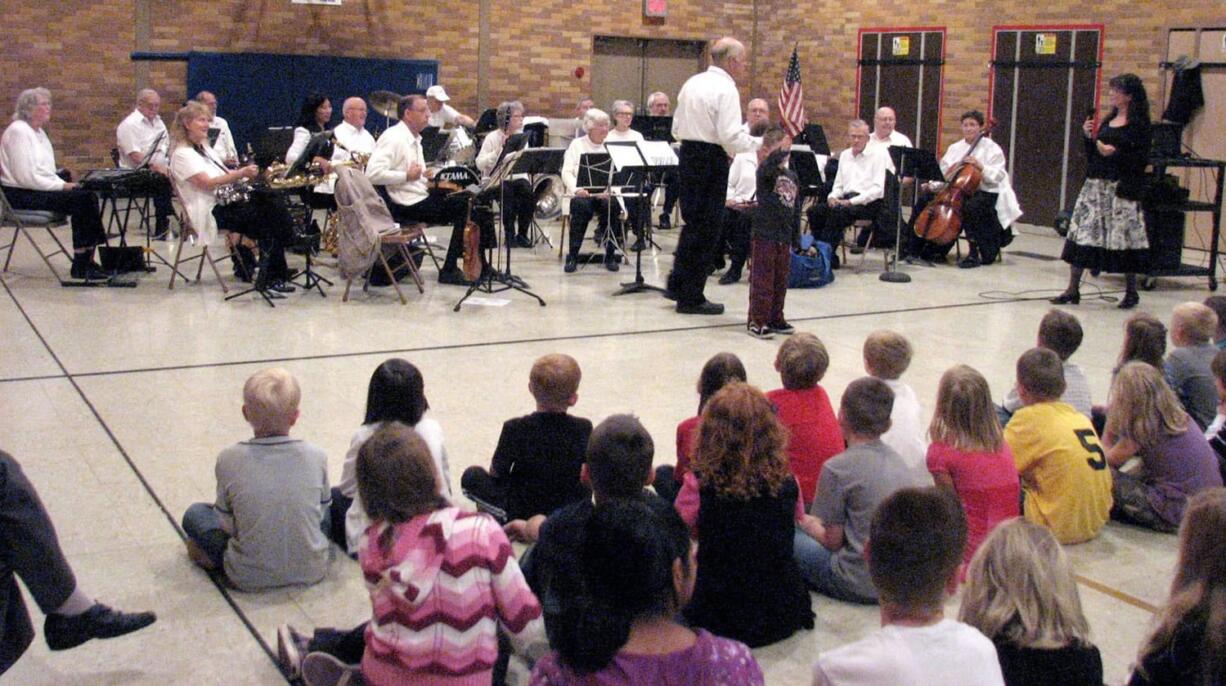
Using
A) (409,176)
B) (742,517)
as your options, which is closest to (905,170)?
(409,176)

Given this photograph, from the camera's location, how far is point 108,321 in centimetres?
779

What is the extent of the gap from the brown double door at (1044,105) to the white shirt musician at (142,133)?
9.03 meters

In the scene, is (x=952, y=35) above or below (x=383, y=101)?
above

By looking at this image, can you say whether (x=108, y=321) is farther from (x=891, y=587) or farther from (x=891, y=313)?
(x=891, y=587)

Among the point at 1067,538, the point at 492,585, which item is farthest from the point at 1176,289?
the point at 492,585

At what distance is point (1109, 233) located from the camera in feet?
29.3

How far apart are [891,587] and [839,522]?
144 cm

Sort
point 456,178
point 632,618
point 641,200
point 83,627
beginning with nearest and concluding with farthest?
point 632,618 < point 83,627 < point 456,178 < point 641,200

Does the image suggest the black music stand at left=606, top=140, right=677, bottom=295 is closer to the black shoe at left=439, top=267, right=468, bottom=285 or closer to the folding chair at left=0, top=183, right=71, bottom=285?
the black shoe at left=439, top=267, right=468, bottom=285

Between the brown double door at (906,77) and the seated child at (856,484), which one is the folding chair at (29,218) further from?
the brown double door at (906,77)

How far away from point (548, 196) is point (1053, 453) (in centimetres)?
808

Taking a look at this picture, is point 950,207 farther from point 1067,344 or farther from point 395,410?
point 395,410

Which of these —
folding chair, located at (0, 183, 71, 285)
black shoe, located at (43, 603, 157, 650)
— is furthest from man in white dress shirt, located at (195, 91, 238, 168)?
black shoe, located at (43, 603, 157, 650)

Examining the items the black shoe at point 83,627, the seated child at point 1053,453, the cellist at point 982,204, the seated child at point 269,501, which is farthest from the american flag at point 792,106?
the black shoe at point 83,627
